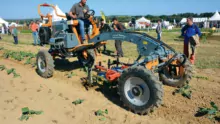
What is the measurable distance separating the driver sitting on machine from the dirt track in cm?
157

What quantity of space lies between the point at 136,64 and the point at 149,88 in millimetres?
727

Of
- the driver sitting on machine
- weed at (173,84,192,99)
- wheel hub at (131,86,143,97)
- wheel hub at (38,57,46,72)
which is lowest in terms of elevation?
weed at (173,84,192,99)

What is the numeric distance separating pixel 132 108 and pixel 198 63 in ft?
19.1

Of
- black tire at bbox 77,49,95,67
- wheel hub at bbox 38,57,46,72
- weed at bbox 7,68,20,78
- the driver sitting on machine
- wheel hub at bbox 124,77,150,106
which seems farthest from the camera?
weed at bbox 7,68,20,78

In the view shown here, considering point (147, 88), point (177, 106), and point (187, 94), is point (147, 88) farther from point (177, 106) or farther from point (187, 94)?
point (187, 94)

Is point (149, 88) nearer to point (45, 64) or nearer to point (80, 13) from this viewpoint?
point (80, 13)

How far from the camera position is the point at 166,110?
5090 mm

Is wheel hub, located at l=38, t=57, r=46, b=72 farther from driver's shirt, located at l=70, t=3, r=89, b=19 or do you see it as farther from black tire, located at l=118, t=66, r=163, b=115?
black tire, located at l=118, t=66, r=163, b=115

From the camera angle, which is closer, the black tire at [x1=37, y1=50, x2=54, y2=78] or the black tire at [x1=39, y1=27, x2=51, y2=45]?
the black tire at [x1=37, y1=50, x2=54, y2=78]

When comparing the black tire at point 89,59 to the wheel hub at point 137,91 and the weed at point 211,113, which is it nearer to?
the wheel hub at point 137,91

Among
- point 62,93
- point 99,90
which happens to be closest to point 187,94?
point 99,90

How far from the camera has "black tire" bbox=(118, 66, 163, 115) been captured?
4590 millimetres

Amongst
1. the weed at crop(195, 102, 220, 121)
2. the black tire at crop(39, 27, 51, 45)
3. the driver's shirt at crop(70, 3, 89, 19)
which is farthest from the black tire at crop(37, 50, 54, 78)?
the weed at crop(195, 102, 220, 121)

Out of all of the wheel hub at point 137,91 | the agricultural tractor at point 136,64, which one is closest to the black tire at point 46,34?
the agricultural tractor at point 136,64
